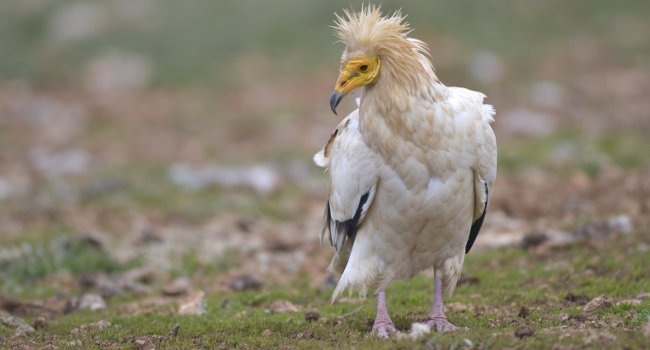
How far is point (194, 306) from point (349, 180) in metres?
2.74

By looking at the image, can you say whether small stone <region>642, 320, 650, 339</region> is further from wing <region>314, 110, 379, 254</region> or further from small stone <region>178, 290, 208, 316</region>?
small stone <region>178, 290, 208, 316</region>

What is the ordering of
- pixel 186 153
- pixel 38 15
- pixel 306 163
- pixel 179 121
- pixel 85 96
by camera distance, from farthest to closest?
pixel 38 15 → pixel 85 96 → pixel 179 121 → pixel 186 153 → pixel 306 163

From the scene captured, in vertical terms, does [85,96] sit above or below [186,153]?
above

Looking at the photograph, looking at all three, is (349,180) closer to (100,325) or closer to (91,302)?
(100,325)

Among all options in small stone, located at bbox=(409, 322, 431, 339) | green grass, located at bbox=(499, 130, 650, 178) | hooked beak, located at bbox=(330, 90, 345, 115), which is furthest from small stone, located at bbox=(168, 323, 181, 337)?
green grass, located at bbox=(499, 130, 650, 178)

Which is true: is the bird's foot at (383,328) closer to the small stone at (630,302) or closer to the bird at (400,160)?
the bird at (400,160)

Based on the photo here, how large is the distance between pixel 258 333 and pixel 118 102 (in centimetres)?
1811

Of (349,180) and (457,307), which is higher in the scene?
(349,180)

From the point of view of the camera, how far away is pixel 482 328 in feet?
23.6

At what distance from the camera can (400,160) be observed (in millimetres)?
7098

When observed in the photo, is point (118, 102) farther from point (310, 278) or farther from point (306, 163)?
point (310, 278)

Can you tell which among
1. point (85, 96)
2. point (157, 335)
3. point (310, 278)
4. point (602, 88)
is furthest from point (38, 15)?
point (157, 335)

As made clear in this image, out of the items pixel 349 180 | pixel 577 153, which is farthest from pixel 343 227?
pixel 577 153

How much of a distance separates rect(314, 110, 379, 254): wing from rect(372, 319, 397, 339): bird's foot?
2.72 ft
